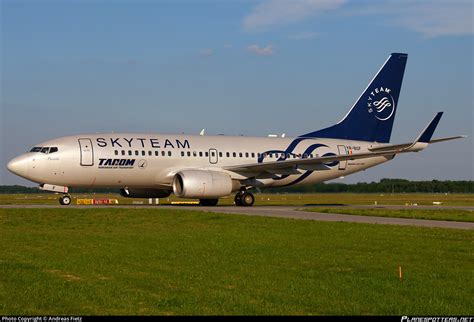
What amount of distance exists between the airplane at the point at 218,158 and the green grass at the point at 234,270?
13.9 meters

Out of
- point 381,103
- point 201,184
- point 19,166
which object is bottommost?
point 201,184

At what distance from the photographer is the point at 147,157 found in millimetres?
40219

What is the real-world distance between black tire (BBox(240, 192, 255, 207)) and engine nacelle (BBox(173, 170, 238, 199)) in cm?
209

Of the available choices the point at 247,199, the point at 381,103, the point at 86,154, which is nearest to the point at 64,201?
the point at 86,154

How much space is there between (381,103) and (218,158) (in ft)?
43.9

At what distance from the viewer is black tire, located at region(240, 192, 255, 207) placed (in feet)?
141

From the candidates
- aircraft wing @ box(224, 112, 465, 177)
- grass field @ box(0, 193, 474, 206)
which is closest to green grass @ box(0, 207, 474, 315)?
aircraft wing @ box(224, 112, 465, 177)

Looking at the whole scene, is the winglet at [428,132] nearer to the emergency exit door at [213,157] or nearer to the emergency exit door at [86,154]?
the emergency exit door at [213,157]

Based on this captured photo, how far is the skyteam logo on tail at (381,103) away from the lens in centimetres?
4959

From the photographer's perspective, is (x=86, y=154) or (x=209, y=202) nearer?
(x=86, y=154)

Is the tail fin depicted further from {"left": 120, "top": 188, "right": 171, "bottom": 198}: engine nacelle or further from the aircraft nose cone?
the aircraft nose cone

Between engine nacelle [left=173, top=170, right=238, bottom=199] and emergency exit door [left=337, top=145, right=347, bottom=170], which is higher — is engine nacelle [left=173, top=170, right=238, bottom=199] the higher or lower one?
the lower one
